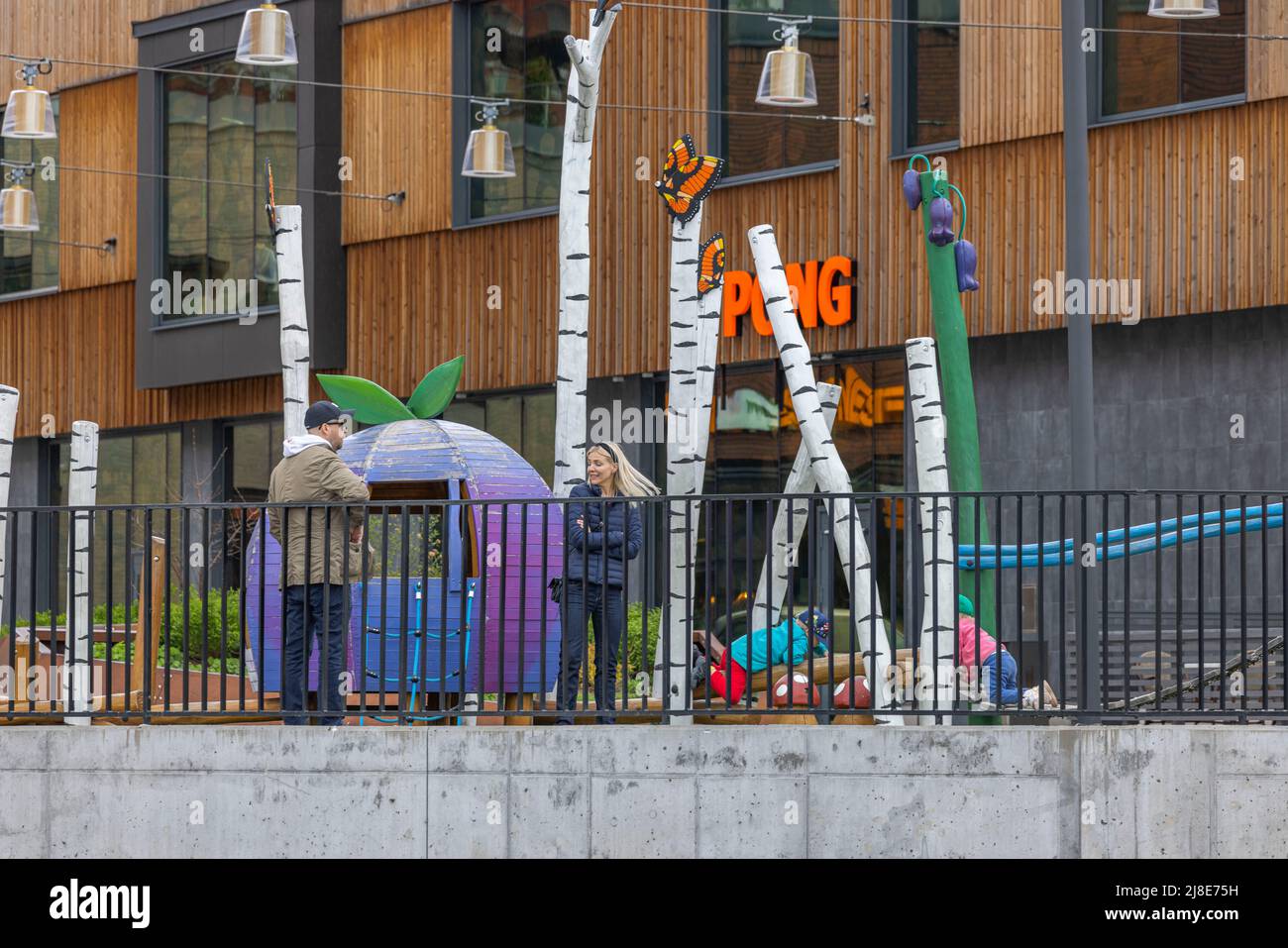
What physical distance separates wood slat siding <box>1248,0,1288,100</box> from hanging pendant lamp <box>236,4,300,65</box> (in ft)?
27.9

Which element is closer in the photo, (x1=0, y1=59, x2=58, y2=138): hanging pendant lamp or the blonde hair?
the blonde hair

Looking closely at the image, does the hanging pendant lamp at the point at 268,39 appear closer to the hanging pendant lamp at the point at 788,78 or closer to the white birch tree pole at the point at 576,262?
the hanging pendant lamp at the point at 788,78

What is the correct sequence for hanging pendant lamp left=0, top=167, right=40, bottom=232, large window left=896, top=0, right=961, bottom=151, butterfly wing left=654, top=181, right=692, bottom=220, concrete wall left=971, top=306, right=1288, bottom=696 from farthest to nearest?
hanging pendant lamp left=0, top=167, right=40, bottom=232
large window left=896, top=0, right=961, bottom=151
concrete wall left=971, top=306, right=1288, bottom=696
butterfly wing left=654, top=181, right=692, bottom=220

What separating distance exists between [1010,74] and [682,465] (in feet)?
31.9

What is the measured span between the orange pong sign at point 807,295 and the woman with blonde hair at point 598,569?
35.1 feet

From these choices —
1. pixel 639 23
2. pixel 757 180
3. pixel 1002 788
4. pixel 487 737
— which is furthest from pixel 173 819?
pixel 639 23

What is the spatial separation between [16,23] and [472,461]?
68.5ft

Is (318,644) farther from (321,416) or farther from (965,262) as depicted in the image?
(965,262)

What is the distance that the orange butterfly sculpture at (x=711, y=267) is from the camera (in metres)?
15.5

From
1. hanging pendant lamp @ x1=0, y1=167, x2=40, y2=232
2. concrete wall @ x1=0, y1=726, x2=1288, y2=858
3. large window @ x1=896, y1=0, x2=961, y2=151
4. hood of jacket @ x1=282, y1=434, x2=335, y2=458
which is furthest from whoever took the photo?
hanging pendant lamp @ x1=0, y1=167, x2=40, y2=232

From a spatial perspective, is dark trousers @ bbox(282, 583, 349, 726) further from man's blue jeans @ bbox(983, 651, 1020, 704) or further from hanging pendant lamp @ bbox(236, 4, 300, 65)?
hanging pendant lamp @ bbox(236, 4, 300, 65)

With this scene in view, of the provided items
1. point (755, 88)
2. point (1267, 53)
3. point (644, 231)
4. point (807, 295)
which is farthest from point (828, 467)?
point (644, 231)

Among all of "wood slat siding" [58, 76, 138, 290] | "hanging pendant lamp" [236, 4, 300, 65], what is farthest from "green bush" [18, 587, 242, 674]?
"wood slat siding" [58, 76, 138, 290]

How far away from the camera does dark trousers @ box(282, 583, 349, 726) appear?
11141 millimetres
